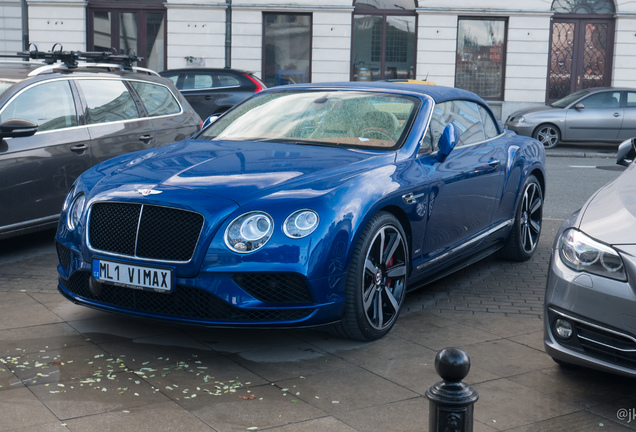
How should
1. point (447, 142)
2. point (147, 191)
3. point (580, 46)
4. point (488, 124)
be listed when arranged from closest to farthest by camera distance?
point (147, 191) → point (447, 142) → point (488, 124) → point (580, 46)

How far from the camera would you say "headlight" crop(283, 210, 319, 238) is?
4.24m

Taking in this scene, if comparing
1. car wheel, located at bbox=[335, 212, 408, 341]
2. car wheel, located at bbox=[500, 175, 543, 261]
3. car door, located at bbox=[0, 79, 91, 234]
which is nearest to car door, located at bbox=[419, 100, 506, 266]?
car wheel, located at bbox=[335, 212, 408, 341]

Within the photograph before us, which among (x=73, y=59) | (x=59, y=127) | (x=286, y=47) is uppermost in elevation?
(x=286, y=47)

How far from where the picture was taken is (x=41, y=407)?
367 centimetres

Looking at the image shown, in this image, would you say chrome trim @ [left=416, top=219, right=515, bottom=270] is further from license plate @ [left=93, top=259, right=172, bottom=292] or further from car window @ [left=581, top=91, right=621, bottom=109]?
car window @ [left=581, top=91, right=621, bottom=109]

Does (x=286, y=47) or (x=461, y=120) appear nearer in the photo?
(x=461, y=120)

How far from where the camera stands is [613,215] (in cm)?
404

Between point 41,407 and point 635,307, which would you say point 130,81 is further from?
point 635,307

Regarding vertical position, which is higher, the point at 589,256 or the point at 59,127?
the point at 59,127

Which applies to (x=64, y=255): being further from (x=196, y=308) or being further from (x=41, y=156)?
(x=41, y=156)

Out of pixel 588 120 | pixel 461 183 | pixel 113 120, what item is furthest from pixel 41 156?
pixel 588 120

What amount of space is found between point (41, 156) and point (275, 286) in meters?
3.29

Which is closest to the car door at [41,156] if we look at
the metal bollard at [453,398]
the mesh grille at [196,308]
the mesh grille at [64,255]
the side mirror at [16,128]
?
the side mirror at [16,128]

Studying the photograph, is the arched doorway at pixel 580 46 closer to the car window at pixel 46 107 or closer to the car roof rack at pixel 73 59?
the car roof rack at pixel 73 59
